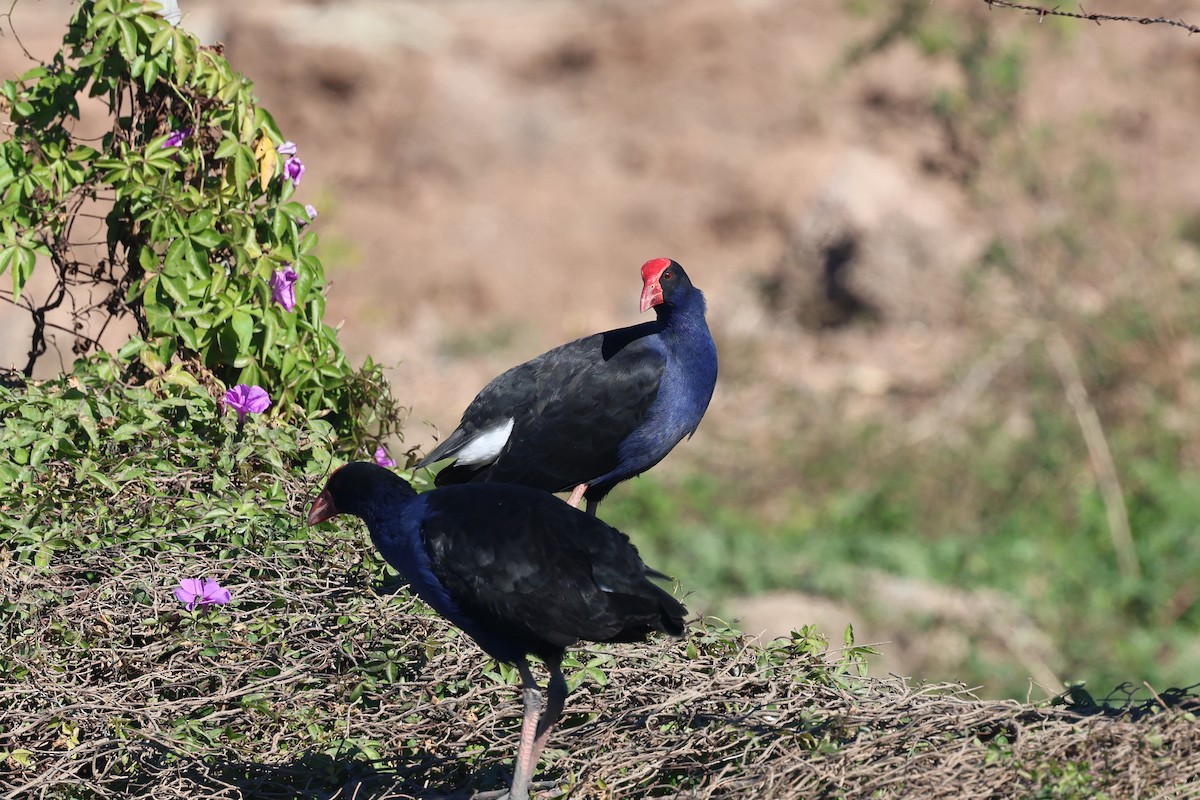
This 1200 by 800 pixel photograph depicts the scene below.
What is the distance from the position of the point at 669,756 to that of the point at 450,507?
32.8 inches

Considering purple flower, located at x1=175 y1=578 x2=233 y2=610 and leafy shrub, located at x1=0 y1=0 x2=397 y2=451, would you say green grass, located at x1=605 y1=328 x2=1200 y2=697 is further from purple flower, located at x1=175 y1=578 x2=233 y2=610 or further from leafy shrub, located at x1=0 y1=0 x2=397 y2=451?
purple flower, located at x1=175 y1=578 x2=233 y2=610

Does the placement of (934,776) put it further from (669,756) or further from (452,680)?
(452,680)

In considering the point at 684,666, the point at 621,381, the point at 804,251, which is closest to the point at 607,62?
the point at 804,251

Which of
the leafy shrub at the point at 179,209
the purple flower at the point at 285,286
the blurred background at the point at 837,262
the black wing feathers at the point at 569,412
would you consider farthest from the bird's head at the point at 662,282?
the blurred background at the point at 837,262

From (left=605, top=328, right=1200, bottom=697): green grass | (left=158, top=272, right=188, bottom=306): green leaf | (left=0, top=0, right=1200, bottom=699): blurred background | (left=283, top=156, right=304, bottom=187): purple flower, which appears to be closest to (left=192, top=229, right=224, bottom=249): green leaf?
(left=158, top=272, right=188, bottom=306): green leaf

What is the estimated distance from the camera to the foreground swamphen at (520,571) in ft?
11.4

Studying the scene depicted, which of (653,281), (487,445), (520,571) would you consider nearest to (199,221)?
(487,445)

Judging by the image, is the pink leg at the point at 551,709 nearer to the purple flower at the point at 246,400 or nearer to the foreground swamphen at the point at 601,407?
the foreground swamphen at the point at 601,407

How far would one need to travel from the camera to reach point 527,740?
11.7ft

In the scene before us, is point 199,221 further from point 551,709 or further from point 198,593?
point 551,709

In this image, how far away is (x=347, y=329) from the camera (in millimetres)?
13352

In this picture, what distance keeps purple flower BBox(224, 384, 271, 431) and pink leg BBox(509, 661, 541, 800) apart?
1.61 metres

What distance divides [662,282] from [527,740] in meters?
1.86

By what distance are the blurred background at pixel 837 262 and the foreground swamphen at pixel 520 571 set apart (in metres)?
4.45
